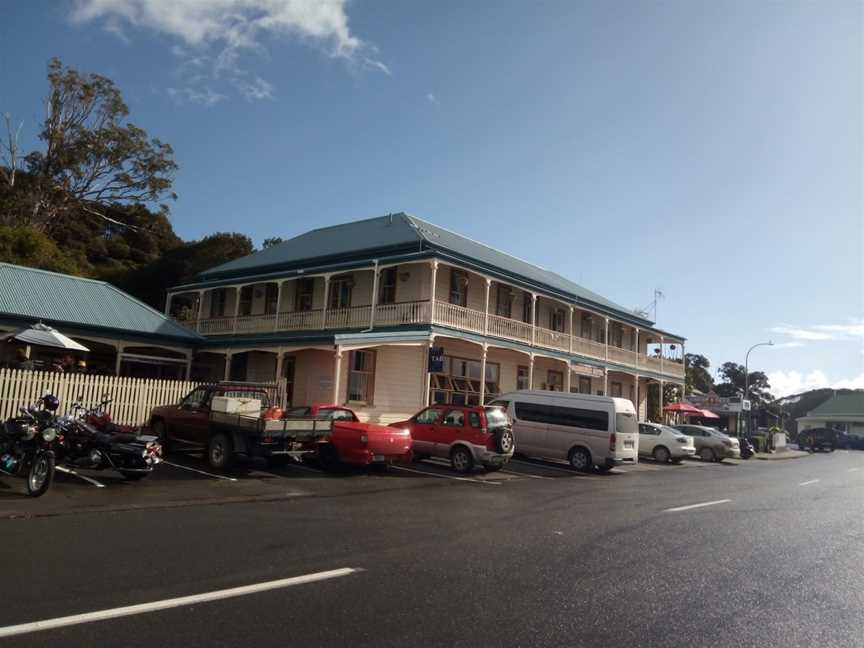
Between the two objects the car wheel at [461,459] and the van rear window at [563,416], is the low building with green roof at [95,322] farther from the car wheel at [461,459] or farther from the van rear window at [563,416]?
the van rear window at [563,416]

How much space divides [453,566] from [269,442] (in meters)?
7.41

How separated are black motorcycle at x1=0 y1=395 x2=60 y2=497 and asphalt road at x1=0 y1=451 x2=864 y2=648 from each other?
1.33 feet

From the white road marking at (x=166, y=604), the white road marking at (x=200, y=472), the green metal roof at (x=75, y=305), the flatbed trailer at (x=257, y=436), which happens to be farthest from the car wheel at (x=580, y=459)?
the green metal roof at (x=75, y=305)

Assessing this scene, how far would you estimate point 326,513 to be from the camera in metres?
9.45

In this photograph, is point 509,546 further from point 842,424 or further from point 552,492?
point 842,424

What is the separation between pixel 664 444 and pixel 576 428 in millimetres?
8228

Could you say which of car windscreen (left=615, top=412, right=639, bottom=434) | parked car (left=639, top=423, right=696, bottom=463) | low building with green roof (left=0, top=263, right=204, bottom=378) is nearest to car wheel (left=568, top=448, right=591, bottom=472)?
car windscreen (left=615, top=412, right=639, bottom=434)

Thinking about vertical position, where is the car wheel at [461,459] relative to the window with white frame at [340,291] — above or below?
below

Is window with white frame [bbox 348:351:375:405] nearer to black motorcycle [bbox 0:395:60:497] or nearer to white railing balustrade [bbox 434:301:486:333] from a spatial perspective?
white railing balustrade [bbox 434:301:486:333]

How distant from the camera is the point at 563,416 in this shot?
794 inches

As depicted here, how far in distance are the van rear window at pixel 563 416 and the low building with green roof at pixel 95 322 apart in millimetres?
13017

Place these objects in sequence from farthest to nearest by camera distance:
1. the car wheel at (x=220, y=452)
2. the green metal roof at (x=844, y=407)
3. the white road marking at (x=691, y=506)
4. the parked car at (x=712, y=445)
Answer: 1. the green metal roof at (x=844, y=407)
2. the parked car at (x=712, y=445)
3. the car wheel at (x=220, y=452)
4. the white road marking at (x=691, y=506)

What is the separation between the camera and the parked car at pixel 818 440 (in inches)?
2172

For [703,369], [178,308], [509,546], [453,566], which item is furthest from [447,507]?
[703,369]
